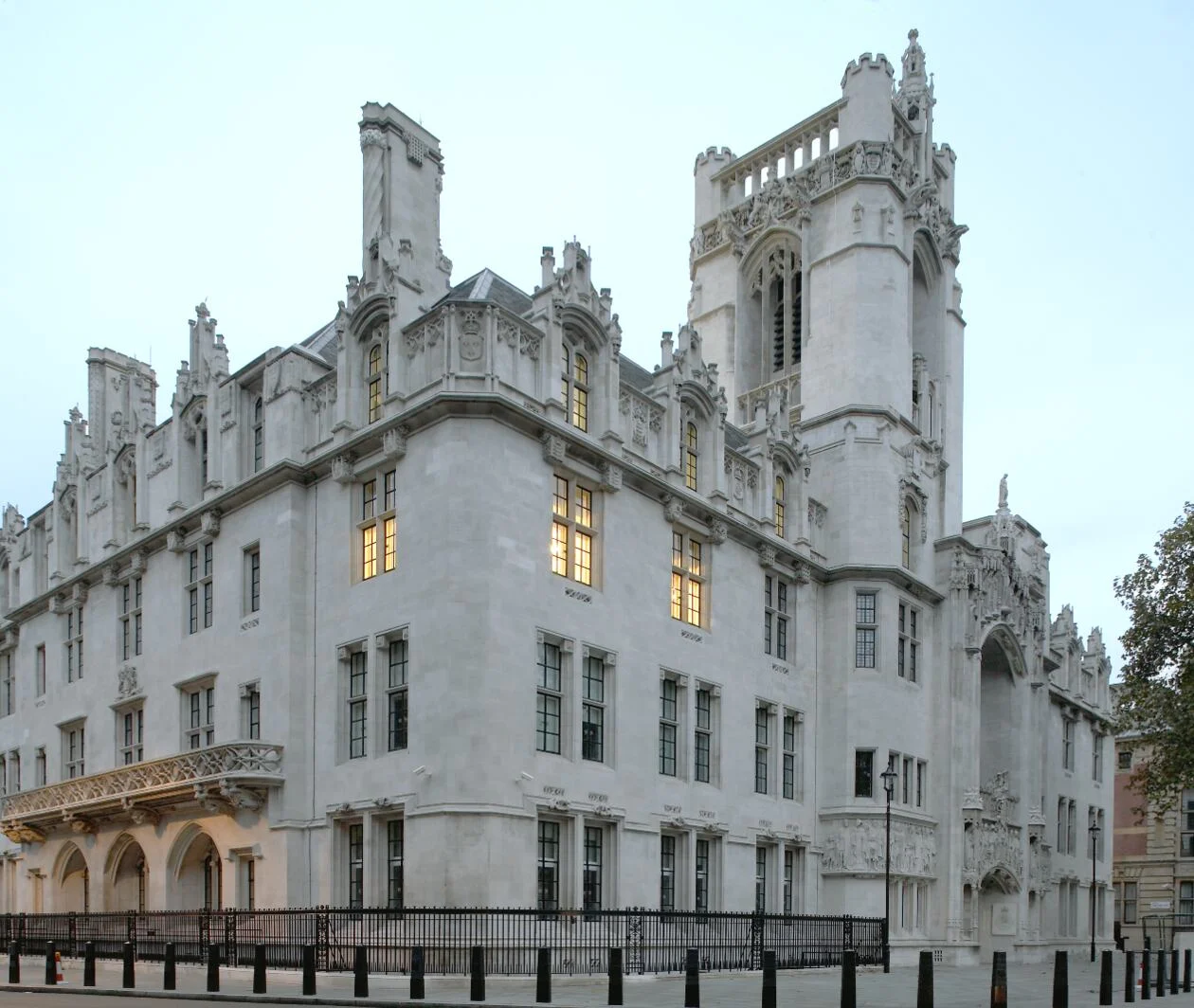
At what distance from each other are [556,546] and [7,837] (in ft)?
83.5

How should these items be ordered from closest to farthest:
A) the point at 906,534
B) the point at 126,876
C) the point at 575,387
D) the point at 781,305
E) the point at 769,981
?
1. the point at 769,981
2. the point at 575,387
3. the point at 126,876
4. the point at 906,534
5. the point at 781,305

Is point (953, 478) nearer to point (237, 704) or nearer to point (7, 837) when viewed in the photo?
point (237, 704)

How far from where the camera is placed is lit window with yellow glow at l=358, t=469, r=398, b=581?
32.9 m

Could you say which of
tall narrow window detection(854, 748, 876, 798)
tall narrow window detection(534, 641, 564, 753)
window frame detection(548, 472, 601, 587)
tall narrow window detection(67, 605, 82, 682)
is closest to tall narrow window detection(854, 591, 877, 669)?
tall narrow window detection(854, 748, 876, 798)

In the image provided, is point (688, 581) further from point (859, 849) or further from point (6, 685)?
point (6, 685)

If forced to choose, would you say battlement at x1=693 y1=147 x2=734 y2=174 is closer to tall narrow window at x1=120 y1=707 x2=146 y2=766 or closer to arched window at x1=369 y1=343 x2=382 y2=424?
arched window at x1=369 y1=343 x2=382 y2=424

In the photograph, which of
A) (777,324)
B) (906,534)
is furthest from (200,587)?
(777,324)

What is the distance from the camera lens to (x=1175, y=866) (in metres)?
87.8

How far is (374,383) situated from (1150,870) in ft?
242

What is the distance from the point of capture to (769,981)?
63.7ft

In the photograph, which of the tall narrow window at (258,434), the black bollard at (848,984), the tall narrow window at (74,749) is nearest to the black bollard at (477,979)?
the black bollard at (848,984)

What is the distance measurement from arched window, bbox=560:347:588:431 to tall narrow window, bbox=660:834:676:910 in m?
11.2

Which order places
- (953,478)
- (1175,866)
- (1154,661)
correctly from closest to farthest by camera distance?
1. (1154,661)
2. (953,478)
3. (1175,866)

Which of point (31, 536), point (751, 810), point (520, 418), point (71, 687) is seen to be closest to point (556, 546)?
point (520, 418)
